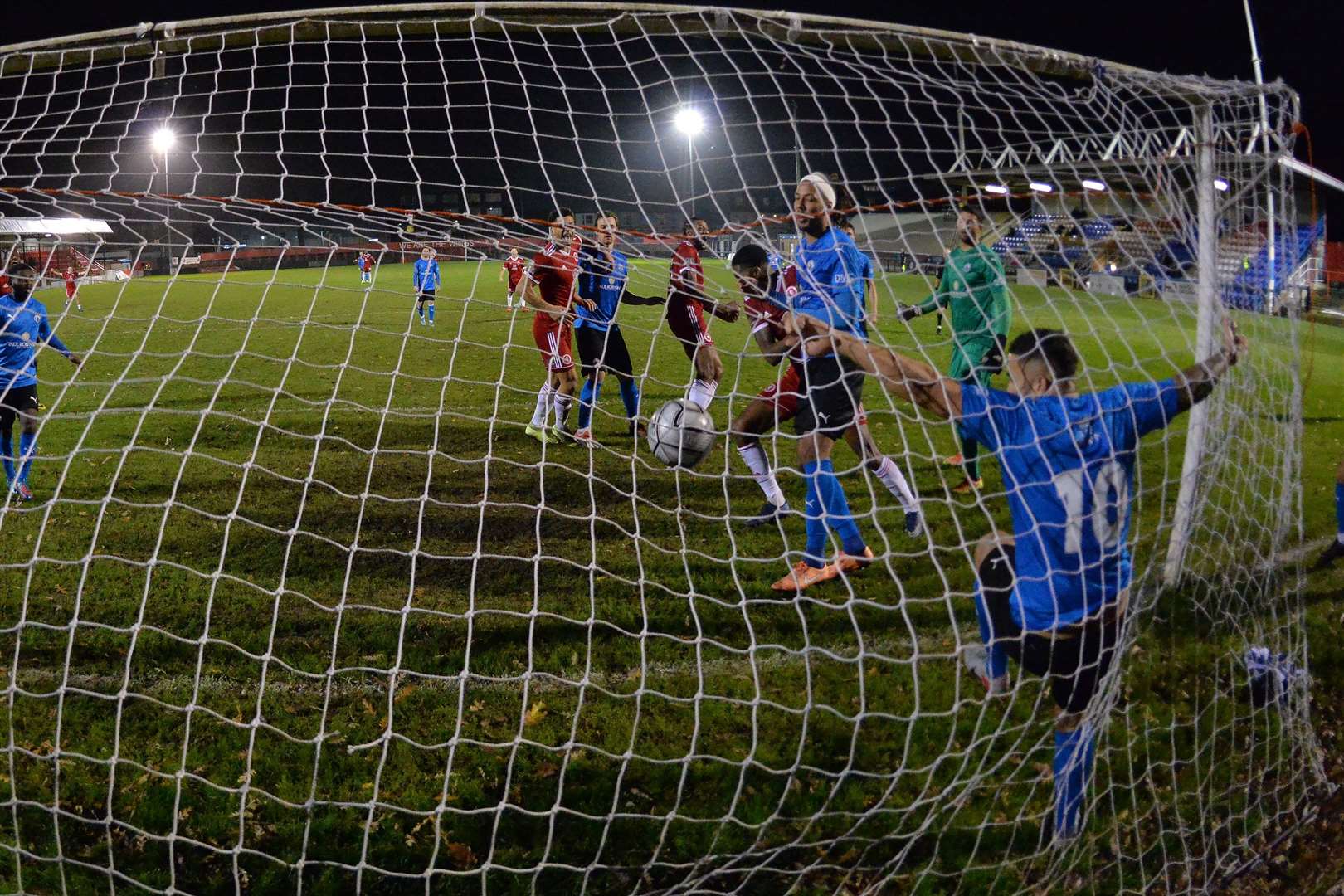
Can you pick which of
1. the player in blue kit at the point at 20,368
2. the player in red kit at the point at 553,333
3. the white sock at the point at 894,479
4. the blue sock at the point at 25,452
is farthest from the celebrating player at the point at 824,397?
the player in blue kit at the point at 20,368

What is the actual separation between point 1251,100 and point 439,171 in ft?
115

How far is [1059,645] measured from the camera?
2.71m

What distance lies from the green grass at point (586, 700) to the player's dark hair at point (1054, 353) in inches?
23.6

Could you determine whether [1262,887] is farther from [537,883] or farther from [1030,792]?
[537,883]

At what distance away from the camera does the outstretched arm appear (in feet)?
9.36

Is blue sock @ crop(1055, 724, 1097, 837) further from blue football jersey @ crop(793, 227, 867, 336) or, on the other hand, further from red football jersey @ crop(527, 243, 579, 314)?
red football jersey @ crop(527, 243, 579, 314)

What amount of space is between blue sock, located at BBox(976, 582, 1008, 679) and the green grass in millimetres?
133

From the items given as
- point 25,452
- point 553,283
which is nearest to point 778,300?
point 553,283

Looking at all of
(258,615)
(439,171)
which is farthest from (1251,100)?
(439,171)

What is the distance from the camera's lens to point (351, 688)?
3768 mm

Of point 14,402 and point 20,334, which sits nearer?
point 20,334

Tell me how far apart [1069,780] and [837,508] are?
195cm

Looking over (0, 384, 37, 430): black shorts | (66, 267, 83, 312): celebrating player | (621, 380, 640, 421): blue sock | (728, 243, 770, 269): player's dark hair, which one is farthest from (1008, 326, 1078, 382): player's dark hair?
(0, 384, 37, 430): black shorts

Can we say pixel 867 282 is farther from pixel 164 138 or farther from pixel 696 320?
pixel 164 138
